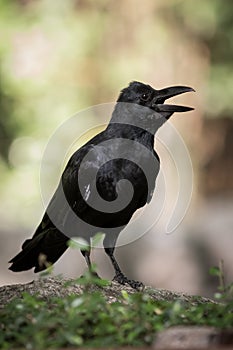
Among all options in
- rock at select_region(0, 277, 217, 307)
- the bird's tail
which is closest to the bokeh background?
the bird's tail

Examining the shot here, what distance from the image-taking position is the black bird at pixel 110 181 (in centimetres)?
534

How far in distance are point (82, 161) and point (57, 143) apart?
158 inches

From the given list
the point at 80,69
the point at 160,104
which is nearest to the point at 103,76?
the point at 80,69

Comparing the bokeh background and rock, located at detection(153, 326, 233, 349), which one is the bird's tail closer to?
rock, located at detection(153, 326, 233, 349)

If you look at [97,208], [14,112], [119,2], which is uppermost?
[119,2]

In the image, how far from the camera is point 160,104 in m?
5.69

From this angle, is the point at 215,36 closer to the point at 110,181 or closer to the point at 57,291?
the point at 110,181

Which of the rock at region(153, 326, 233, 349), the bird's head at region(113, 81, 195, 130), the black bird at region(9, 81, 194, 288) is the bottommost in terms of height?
the rock at region(153, 326, 233, 349)

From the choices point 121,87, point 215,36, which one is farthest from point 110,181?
point 215,36

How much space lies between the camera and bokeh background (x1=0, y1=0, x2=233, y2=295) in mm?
9750

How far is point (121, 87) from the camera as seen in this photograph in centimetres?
1018

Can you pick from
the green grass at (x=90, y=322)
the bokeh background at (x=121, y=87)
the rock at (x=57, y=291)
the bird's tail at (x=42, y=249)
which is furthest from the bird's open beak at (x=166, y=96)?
the bokeh background at (x=121, y=87)

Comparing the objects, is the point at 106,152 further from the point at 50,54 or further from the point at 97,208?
the point at 50,54

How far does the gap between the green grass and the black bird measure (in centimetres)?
188
